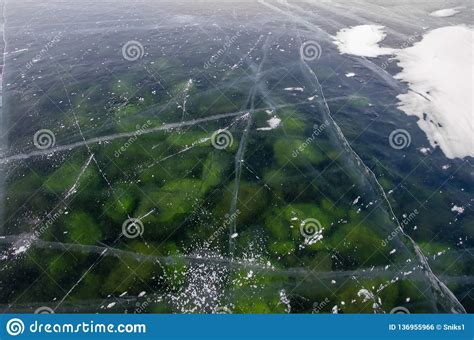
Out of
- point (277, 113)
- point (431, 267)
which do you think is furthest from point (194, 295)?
point (277, 113)

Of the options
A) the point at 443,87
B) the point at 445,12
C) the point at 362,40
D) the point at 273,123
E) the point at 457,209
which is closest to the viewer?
the point at 457,209

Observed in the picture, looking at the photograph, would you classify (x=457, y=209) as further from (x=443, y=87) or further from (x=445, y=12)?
(x=445, y=12)

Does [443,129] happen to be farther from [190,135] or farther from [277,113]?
[190,135]

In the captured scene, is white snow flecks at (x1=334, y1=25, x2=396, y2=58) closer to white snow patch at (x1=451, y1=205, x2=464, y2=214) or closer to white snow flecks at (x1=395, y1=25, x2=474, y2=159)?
white snow flecks at (x1=395, y1=25, x2=474, y2=159)

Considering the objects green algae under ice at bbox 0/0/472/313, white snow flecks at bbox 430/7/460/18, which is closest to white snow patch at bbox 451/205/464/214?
green algae under ice at bbox 0/0/472/313

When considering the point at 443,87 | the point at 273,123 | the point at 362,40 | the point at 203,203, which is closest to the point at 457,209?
the point at 443,87

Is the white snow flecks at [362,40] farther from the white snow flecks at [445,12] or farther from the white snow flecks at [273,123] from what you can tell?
the white snow flecks at [273,123]

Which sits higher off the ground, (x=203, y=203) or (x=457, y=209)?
(x=203, y=203)
